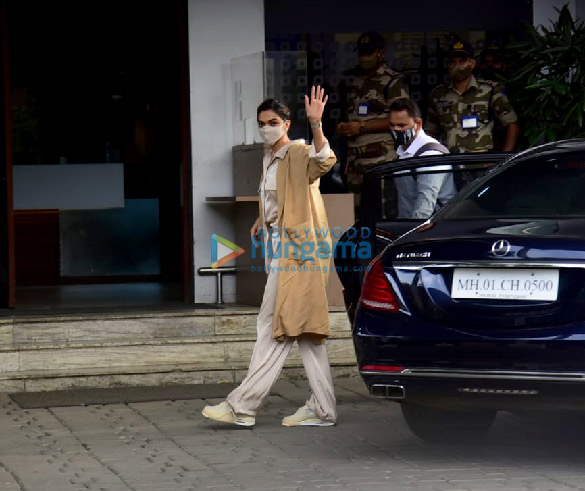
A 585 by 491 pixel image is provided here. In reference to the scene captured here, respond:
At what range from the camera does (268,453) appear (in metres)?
7.22

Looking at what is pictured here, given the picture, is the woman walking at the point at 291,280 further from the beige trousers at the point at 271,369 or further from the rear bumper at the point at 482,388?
the rear bumper at the point at 482,388

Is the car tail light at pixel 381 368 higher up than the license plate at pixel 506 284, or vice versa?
the license plate at pixel 506 284

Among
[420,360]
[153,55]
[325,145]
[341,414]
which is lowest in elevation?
[341,414]

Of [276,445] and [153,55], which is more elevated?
[153,55]

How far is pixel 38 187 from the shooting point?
13.3 m

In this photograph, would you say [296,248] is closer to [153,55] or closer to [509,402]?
[509,402]

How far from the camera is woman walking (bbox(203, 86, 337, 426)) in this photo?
7.85 meters

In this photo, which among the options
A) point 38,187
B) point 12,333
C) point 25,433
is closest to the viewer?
point 25,433

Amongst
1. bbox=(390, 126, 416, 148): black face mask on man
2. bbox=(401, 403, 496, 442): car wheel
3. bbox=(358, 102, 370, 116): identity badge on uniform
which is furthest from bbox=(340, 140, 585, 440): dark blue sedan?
bbox=(358, 102, 370, 116): identity badge on uniform

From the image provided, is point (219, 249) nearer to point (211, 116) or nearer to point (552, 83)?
point (211, 116)

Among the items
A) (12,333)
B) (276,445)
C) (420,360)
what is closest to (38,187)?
(12,333)

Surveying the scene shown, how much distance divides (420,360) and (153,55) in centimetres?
881

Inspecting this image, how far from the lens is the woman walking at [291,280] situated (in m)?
7.85

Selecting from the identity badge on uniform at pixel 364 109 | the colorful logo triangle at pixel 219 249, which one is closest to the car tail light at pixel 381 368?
the colorful logo triangle at pixel 219 249
